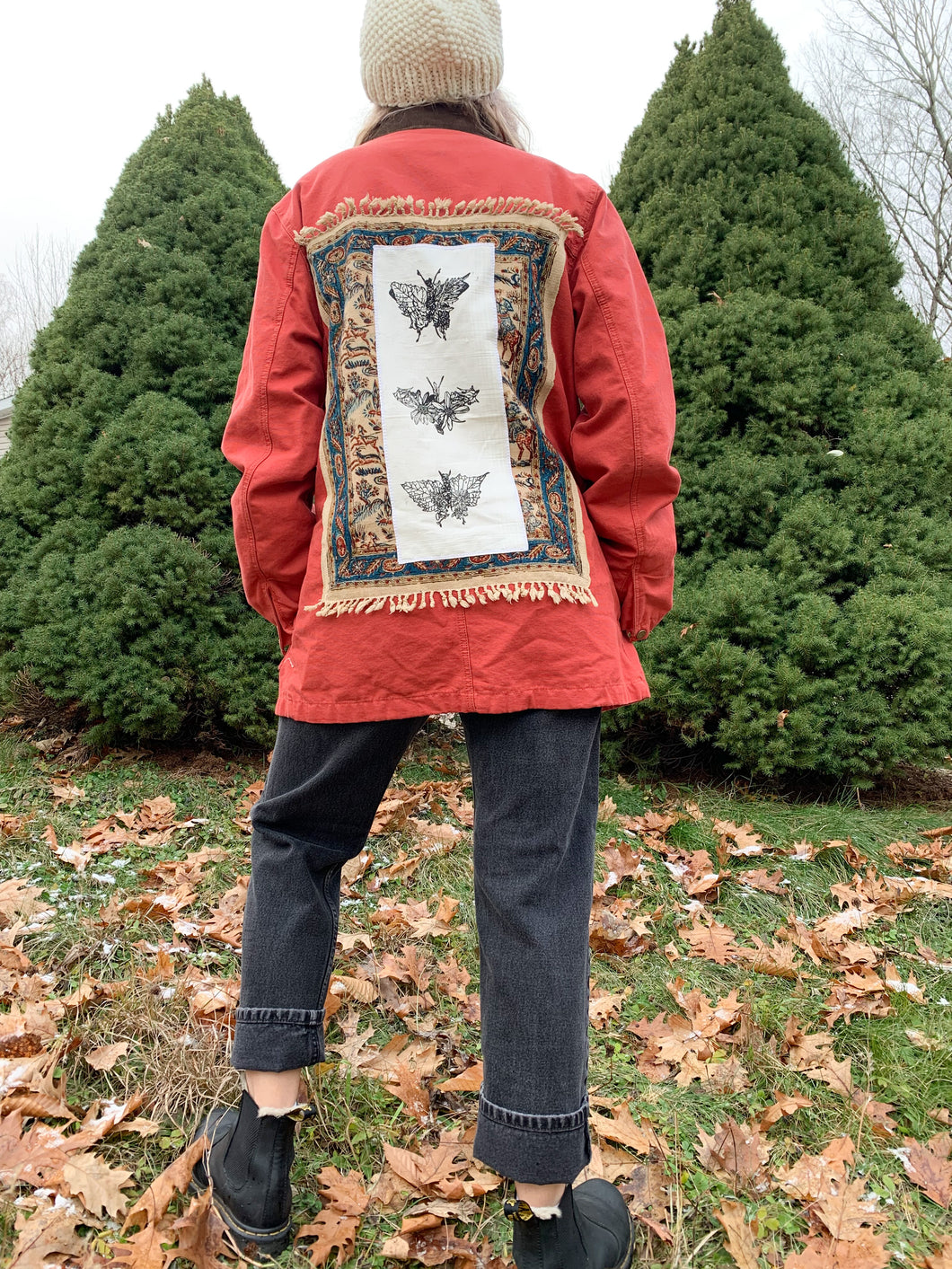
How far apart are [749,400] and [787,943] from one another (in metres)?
2.42

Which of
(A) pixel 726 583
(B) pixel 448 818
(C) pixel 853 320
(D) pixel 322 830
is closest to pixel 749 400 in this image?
(C) pixel 853 320

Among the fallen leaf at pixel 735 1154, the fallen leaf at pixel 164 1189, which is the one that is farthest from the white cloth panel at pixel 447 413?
the fallen leaf at pixel 735 1154

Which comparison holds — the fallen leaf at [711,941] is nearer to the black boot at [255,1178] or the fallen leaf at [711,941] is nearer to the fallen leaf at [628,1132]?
the fallen leaf at [628,1132]

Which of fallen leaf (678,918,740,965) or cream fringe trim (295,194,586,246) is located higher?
cream fringe trim (295,194,586,246)

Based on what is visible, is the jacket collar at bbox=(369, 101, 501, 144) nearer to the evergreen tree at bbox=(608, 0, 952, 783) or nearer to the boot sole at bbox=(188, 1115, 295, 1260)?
the boot sole at bbox=(188, 1115, 295, 1260)

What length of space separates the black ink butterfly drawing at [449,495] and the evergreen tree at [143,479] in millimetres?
2568

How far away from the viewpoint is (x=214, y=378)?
4172mm

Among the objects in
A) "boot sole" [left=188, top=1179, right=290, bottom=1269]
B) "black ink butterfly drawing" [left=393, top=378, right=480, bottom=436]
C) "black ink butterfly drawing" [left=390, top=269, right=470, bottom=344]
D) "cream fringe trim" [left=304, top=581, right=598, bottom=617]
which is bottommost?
"boot sole" [left=188, top=1179, right=290, bottom=1269]

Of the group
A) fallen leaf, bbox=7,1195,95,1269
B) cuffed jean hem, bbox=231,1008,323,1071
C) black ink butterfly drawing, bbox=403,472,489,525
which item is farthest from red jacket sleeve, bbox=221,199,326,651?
fallen leaf, bbox=7,1195,95,1269

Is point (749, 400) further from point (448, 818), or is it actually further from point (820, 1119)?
point (820, 1119)

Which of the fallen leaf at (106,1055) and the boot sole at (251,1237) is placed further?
the fallen leaf at (106,1055)

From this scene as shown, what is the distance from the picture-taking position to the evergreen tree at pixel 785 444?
3494 millimetres

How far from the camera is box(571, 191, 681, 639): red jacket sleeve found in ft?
5.11

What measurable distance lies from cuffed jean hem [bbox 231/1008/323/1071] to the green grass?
0.39 m
